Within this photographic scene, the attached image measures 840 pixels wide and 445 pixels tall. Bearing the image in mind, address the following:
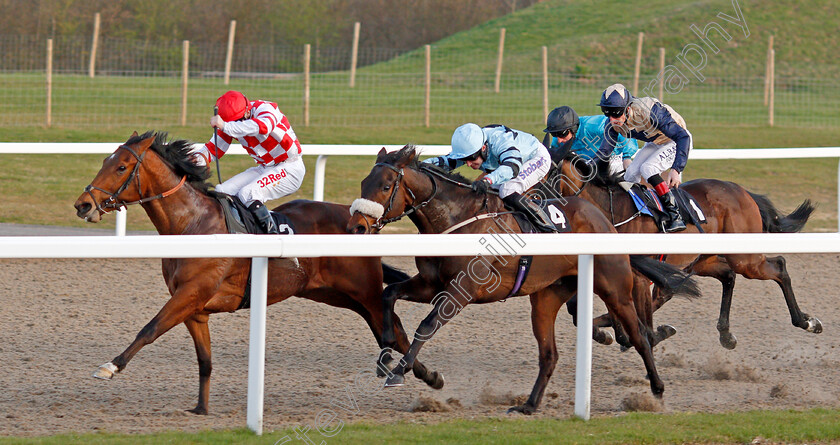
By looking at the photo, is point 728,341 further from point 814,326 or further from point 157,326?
point 157,326

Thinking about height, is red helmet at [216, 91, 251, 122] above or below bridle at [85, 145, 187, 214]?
above

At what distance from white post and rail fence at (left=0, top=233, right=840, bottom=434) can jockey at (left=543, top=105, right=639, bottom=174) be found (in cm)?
185

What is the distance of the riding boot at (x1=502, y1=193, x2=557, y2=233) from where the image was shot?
17.1ft

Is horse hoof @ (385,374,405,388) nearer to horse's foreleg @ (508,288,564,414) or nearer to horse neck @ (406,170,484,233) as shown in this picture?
horse's foreleg @ (508,288,564,414)

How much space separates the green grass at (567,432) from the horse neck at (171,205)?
1.38m

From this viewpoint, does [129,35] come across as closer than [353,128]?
No

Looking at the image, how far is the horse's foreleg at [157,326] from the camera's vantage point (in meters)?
4.19

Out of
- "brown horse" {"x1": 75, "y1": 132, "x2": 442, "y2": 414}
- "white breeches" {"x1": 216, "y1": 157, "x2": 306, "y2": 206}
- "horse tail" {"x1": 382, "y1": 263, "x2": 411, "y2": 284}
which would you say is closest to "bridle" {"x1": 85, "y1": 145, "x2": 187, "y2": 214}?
"brown horse" {"x1": 75, "y1": 132, "x2": 442, "y2": 414}

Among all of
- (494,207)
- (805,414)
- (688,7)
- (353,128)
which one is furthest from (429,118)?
(688,7)

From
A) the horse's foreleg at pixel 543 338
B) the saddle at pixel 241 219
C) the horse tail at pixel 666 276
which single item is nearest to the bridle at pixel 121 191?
the saddle at pixel 241 219

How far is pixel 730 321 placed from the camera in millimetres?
7113

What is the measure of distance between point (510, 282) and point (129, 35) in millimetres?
Answer: 25589

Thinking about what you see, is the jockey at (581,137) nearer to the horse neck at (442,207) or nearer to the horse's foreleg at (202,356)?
the horse neck at (442,207)

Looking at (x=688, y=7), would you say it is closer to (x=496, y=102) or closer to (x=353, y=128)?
(x=496, y=102)
